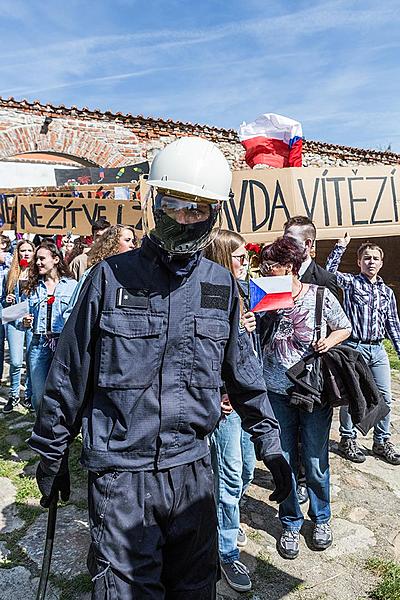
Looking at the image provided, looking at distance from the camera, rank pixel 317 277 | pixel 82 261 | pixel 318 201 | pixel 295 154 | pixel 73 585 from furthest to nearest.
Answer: pixel 295 154
pixel 82 261
pixel 318 201
pixel 317 277
pixel 73 585

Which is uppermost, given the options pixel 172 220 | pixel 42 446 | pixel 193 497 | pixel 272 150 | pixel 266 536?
pixel 272 150

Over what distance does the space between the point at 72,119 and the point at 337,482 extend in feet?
40.1

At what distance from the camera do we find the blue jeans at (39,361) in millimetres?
4715

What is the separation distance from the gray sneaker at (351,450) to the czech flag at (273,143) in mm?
2846

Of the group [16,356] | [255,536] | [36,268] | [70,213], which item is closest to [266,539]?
[255,536]

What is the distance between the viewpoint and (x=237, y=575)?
294 cm

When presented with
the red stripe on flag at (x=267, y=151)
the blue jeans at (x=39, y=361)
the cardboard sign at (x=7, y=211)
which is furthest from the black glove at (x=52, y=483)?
the cardboard sign at (x=7, y=211)

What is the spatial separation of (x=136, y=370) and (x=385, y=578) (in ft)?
6.84

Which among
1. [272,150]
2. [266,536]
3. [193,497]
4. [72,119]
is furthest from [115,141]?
[193,497]

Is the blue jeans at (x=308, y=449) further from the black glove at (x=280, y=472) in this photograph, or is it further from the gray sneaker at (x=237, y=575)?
the black glove at (x=280, y=472)

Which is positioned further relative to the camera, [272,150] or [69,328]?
[272,150]

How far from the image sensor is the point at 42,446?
1.99m

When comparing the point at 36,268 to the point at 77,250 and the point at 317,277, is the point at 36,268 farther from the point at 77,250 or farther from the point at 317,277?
the point at 317,277

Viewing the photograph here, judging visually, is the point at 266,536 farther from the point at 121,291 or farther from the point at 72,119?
the point at 72,119
